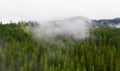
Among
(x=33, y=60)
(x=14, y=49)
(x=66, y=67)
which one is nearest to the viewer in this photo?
(x=66, y=67)

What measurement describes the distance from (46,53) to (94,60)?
33133mm

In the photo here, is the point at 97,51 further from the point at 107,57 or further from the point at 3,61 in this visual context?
the point at 3,61

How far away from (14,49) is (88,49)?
46.4 m

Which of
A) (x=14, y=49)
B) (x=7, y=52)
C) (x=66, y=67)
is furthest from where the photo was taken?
(x=14, y=49)

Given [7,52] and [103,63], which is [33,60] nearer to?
[7,52]

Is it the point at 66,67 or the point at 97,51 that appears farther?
the point at 97,51

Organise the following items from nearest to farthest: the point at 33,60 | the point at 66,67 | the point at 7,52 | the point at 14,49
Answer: the point at 66,67
the point at 33,60
the point at 7,52
the point at 14,49

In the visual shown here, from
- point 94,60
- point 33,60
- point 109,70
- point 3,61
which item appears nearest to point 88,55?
point 94,60

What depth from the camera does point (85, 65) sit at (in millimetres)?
163750

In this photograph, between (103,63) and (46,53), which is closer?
(103,63)

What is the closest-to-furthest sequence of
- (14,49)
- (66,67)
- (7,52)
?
1. (66,67)
2. (7,52)
3. (14,49)

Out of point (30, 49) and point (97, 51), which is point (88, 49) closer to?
point (97, 51)

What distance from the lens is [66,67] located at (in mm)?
155000

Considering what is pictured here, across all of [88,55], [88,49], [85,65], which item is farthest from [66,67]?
[88,49]
